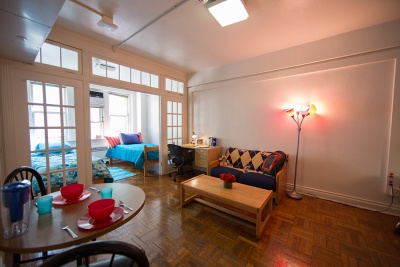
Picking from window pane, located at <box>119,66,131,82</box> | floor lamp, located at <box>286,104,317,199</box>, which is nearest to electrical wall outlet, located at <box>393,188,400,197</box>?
floor lamp, located at <box>286,104,317,199</box>

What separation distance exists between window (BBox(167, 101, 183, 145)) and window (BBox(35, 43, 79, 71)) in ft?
6.68

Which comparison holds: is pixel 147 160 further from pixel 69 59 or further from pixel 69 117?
pixel 69 59

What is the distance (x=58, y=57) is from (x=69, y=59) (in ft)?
0.45

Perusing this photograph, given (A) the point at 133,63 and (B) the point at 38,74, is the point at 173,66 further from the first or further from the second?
(B) the point at 38,74

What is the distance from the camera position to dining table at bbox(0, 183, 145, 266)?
77cm

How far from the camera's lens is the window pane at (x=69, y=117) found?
251 cm

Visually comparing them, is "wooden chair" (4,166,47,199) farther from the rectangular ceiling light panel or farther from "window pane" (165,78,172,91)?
"window pane" (165,78,172,91)

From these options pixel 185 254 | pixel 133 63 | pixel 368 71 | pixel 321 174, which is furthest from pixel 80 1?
pixel 321 174

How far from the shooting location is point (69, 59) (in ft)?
8.28

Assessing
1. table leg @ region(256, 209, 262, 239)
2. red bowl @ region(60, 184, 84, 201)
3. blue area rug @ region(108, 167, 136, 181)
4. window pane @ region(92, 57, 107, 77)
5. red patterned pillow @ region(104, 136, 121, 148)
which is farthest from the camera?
red patterned pillow @ region(104, 136, 121, 148)

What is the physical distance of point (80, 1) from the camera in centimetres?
186

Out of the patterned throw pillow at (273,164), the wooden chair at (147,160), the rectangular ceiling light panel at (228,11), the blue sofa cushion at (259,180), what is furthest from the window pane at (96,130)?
the patterned throw pillow at (273,164)

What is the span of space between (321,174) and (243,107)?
1.97m

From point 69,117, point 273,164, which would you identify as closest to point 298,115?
point 273,164
